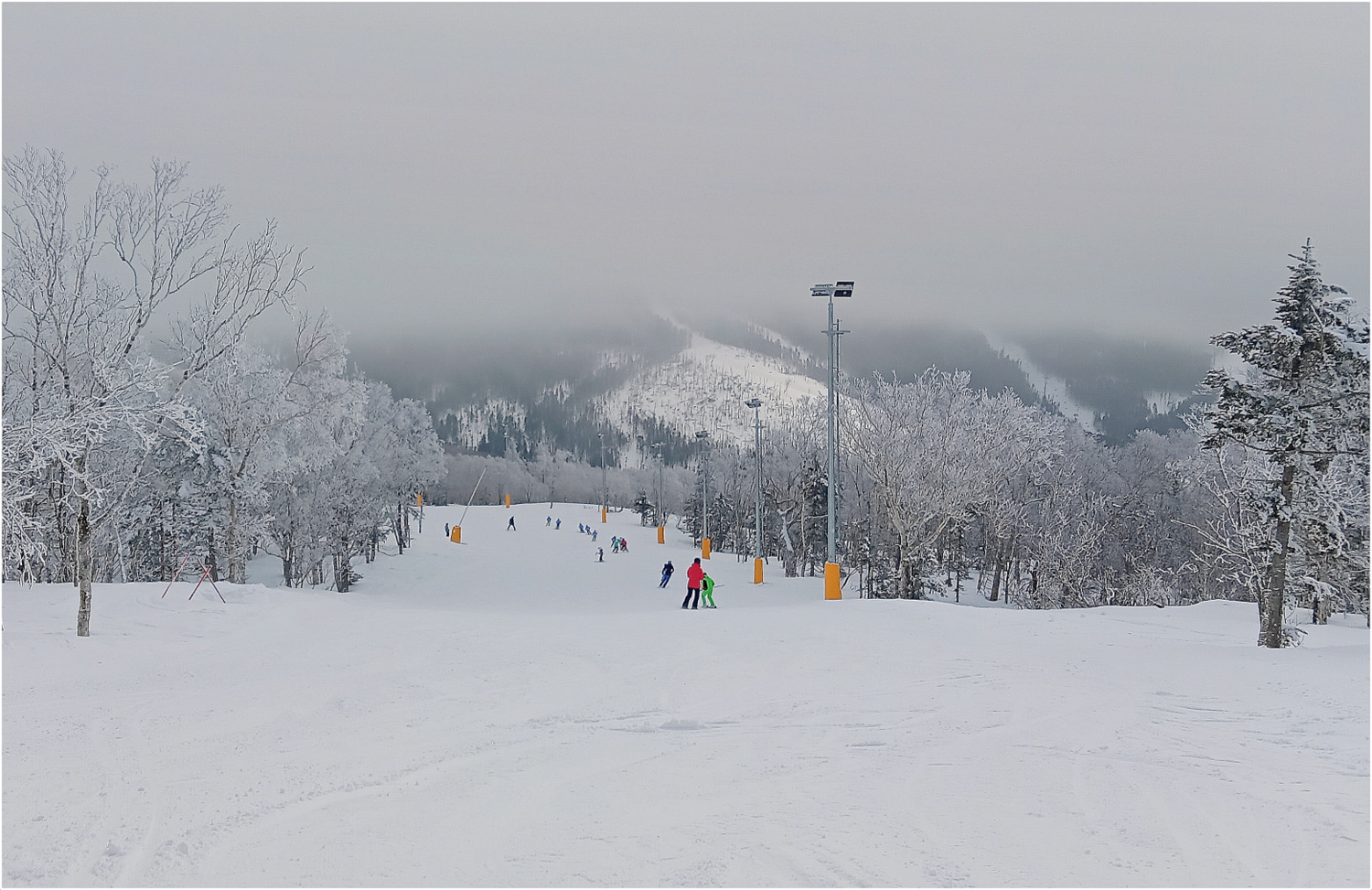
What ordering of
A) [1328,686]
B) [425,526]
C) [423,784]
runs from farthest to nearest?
1. [425,526]
2. [1328,686]
3. [423,784]

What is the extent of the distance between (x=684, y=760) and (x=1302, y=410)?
1171 cm

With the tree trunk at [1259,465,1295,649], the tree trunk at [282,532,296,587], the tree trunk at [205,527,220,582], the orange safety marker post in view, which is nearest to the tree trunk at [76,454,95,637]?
the tree trunk at [205,527,220,582]

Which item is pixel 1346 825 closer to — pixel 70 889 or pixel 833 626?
pixel 70 889

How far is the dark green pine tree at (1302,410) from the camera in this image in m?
12.7

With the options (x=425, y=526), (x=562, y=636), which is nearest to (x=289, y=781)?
(x=562, y=636)

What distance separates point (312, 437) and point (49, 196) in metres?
16.2

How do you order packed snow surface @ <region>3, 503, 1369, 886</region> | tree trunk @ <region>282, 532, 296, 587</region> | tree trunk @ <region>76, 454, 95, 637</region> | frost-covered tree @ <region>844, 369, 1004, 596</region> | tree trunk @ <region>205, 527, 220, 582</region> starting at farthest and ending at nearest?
tree trunk @ <region>282, 532, 296, 587</region> → tree trunk @ <region>205, 527, 220, 582</region> → frost-covered tree @ <region>844, 369, 1004, 596</region> → tree trunk @ <region>76, 454, 95, 637</region> → packed snow surface @ <region>3, 503, 1369, 886</region>

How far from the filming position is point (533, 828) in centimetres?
561

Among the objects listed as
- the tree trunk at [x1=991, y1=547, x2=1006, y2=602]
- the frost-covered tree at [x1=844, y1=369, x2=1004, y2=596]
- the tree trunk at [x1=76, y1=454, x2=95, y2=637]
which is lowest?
the tree trunk at [x1=991, y1=547, x2=1006, y2=602]

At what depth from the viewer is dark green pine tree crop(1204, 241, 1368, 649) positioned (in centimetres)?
1271

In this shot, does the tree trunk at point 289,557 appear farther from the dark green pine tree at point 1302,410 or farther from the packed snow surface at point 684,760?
the dark green pine tree at point 1302,410

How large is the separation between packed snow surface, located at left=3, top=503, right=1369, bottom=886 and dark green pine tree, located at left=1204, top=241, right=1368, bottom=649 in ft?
5.33

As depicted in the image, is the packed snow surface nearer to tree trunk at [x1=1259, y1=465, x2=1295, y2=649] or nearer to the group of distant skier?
tree trunk at [x1=1259, y1=465, x2=1295, y2=649]

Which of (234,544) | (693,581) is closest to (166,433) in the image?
(234,544)
